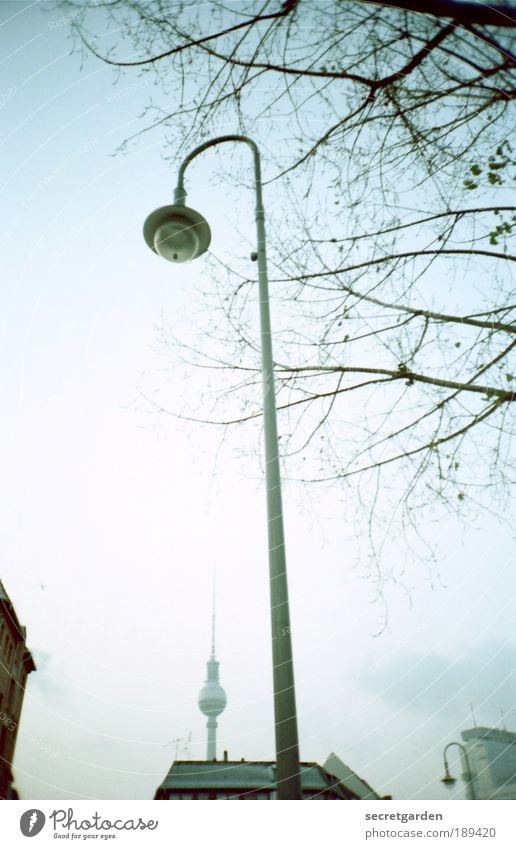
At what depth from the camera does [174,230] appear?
10.8 feet

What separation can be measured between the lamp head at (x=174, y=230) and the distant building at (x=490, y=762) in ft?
12.3

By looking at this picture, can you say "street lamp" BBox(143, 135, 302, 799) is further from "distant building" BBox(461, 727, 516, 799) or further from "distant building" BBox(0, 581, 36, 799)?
"distant building" BBox(0, 581, 36, 799)

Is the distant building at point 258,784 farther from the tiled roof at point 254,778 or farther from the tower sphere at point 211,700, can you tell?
the tower sphere at point 211,700

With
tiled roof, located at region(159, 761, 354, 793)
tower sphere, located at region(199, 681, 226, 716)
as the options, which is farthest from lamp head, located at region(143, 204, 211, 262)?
tower sphere, located at region(199, 681, 226, 716)

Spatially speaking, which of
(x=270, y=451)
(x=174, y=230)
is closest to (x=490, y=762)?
(x=270, y=451)

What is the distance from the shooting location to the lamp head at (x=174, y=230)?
329 cm

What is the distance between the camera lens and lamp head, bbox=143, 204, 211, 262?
10.8 feet

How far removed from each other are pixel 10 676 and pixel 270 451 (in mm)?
2672

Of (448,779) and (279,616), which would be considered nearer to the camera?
(279,616)

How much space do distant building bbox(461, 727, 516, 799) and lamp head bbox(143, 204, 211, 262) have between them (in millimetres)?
3752
